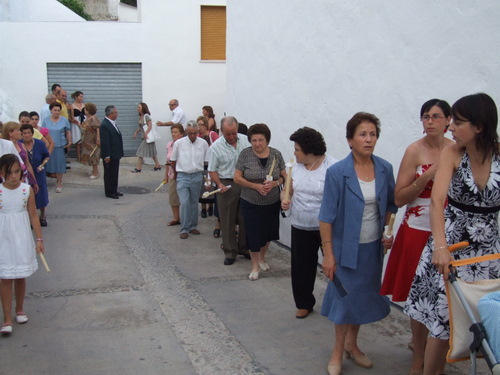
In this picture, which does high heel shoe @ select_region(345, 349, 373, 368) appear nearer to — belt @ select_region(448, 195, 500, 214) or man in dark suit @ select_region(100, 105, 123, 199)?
belt @ select_region(448, 195, 500, 214)

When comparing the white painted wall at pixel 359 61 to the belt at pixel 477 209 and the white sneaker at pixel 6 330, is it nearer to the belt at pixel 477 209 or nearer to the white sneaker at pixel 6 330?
the belt at pixel 477 209

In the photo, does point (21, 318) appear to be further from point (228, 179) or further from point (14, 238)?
point (228, 179)

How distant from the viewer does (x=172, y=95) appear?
48.0ft

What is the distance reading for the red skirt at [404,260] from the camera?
410 centimetres

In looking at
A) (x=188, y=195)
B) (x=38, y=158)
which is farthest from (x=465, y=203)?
(x=38, y=158)

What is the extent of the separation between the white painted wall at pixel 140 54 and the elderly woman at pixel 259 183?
872 cm

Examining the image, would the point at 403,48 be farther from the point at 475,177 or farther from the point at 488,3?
the point at 475,177

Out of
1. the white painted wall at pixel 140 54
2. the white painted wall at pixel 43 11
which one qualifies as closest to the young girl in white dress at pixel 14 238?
the white painted wall at pixel 140 54

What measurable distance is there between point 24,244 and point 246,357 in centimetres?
216

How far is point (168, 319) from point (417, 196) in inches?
102

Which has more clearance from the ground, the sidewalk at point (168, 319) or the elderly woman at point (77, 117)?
the elderly woman at point (77, 117)

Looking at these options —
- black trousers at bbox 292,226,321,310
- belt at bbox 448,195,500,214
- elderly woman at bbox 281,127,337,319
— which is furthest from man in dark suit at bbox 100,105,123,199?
belt at bbox 448,195,500,214

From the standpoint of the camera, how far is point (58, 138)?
38.5 ft

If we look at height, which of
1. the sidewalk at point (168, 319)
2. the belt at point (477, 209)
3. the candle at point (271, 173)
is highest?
the belt at point (477, 209)
